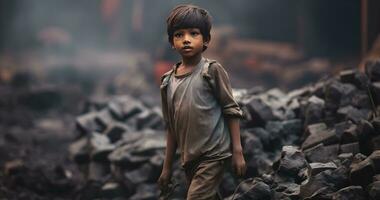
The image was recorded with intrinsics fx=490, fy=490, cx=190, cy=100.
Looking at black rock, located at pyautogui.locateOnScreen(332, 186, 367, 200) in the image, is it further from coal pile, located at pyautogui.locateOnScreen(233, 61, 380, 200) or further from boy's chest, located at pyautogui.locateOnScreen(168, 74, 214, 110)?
boy's chest, located at pyautogui.locateOnScreen(168, 74, 214, 110)

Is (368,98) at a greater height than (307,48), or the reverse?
(368,98)

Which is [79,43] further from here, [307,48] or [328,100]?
[328,100]

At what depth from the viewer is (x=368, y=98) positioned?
206 inches

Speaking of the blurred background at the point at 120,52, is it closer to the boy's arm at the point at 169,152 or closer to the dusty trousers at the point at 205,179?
the boy's arm at the point at 169,152

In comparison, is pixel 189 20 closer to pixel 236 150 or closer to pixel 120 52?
pixel 236 150

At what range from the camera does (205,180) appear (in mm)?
3428

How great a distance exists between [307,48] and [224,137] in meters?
12.0

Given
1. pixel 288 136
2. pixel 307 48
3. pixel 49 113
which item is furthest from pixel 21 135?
pixel 307 48

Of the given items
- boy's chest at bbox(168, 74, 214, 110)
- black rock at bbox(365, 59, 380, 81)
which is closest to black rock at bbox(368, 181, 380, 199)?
boy's chest at bbox(168, 74, 214, 110)

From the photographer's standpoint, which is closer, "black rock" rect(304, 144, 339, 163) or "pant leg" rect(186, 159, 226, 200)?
"pant leg" rect(186, 159, 226, 200)

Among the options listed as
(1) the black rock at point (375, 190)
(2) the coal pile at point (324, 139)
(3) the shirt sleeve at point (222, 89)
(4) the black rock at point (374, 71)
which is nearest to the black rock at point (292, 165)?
(2) the coal pile at point (324, 139)

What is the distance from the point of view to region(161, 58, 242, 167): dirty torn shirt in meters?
3.47

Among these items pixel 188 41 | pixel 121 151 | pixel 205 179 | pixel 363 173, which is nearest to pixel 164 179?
pixel 205 179

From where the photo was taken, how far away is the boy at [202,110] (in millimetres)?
3445
